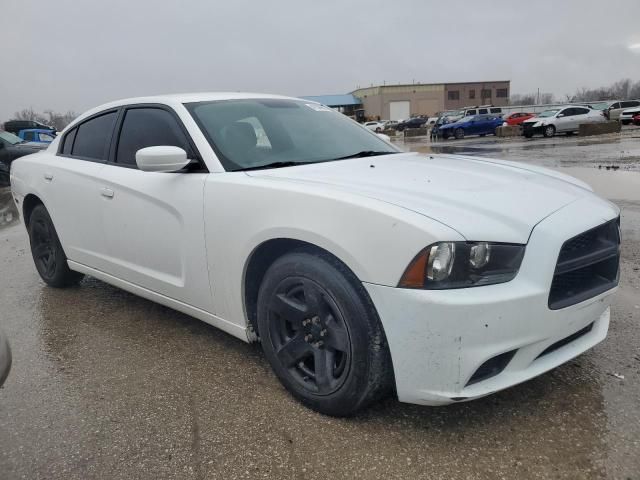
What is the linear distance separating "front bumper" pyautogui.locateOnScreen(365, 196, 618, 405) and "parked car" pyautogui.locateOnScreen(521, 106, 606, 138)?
1040 inches

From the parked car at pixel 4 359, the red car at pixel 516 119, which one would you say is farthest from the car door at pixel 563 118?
the parked car at pixel 4 359

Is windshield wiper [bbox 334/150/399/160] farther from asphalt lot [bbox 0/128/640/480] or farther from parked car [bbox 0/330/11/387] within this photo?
parked car [bbox 0/330/11/387]

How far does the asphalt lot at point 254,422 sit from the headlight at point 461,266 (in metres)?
0.72

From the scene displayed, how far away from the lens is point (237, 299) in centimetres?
269

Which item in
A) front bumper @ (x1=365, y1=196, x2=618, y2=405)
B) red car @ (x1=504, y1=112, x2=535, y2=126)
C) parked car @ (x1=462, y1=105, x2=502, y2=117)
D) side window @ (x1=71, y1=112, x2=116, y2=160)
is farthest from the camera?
red car @ (x1=504, y1=112, x2=535, y2=126)

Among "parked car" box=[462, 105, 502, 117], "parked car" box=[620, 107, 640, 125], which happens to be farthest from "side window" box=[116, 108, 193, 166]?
"parked car" box=[620, 107, 640, 125]

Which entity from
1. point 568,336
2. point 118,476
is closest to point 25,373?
point 118,476

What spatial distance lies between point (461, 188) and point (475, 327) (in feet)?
2.37

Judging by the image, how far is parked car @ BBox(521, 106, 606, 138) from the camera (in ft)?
85.0

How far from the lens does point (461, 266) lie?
6.43 feet

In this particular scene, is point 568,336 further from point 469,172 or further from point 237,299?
point 237,299

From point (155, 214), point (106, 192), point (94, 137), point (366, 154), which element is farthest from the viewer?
point (94, 137)

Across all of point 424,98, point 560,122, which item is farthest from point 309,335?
point 424,98

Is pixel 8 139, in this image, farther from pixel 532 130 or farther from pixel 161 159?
pixel 532 130
